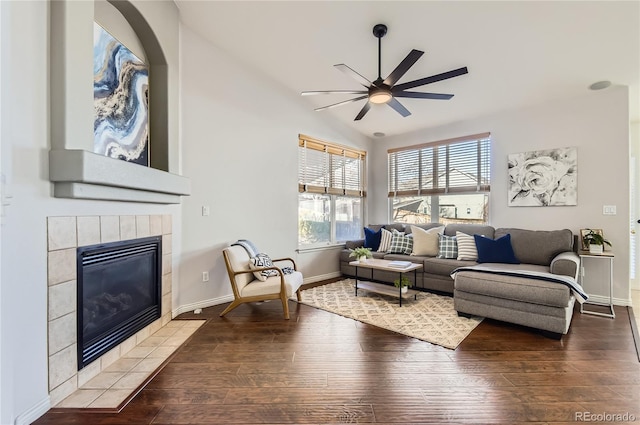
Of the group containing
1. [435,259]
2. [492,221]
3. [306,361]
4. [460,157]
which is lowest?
[306,361]

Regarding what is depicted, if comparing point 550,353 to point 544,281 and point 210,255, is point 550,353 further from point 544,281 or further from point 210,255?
point 210,255

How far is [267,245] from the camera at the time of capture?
161 inches

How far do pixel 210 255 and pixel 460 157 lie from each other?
4360 mm

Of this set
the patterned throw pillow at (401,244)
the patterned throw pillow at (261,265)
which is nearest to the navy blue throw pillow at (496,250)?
the patterned throw pillow at (401,244)

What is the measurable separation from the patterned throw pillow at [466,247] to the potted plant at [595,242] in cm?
124

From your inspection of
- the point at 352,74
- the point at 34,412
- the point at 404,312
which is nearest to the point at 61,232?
the point at 34,412

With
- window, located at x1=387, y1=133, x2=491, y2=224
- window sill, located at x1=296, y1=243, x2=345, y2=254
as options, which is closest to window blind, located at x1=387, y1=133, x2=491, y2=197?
window, located at x1=387, y1=133, x2=491, y2=224

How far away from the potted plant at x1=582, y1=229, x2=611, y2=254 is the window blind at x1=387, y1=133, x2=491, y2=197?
55.0 inches

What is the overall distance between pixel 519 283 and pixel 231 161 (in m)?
3.62

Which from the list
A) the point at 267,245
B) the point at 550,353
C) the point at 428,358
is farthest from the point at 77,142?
the point at 550,353

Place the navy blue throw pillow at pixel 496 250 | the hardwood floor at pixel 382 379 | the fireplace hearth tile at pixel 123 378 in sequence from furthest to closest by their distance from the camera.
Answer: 1. the navy blue throw pillow at pixel 496 250
2. the fireplace hearth tile at pixel 123 378
3. the hardwood floor at pixel 382 379

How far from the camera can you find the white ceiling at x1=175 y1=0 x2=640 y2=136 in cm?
250

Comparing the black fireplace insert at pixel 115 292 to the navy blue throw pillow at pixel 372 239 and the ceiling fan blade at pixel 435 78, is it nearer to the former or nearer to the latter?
the ceiling fan blade at pixel 435 78

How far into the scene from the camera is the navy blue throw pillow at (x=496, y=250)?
12.2 feet
